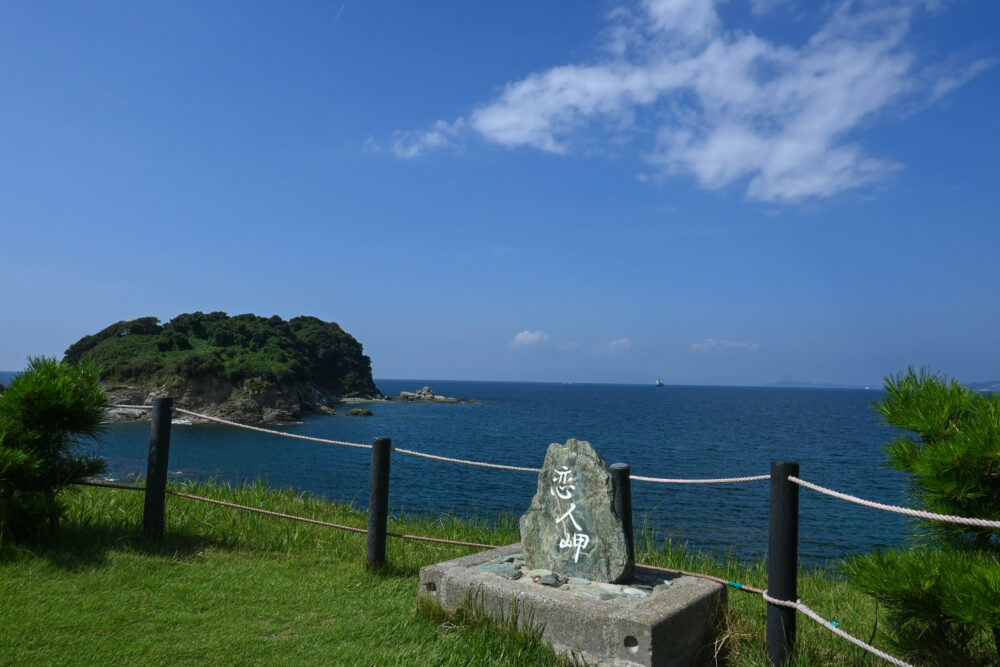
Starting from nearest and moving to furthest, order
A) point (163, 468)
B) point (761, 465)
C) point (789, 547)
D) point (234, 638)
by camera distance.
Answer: point (789, 547), point (234, 638), point (163, 468), point (761, 465)

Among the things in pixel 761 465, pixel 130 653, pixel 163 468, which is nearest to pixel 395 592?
pixel 130 653

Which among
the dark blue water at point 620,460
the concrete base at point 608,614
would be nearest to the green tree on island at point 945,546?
the dark blue water at point 620,460

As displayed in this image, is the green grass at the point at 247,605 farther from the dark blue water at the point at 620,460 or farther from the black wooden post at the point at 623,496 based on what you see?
→ the dark blue water at the point at 620,460

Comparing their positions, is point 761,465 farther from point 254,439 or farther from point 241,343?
point 241,343

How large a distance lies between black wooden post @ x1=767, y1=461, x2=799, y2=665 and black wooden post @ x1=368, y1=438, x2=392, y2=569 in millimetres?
2805

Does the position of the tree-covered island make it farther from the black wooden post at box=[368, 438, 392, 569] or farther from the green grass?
the black wooden post at box=[368, 438, 392, 569]

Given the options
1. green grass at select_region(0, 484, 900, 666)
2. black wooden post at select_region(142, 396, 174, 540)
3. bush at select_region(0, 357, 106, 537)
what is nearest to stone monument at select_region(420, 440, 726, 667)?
green grass at select_region(0, 484, 900, 666)

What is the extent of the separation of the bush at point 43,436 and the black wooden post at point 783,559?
16.8 ft

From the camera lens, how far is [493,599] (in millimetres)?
3781

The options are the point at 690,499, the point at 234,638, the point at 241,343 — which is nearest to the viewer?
the point at 234,638

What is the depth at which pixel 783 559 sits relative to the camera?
3.43 metres

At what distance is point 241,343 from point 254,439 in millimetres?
17537

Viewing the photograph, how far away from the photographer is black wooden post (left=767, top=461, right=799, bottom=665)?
134 inches

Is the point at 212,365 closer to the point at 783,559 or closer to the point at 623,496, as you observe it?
the point at 623,496
